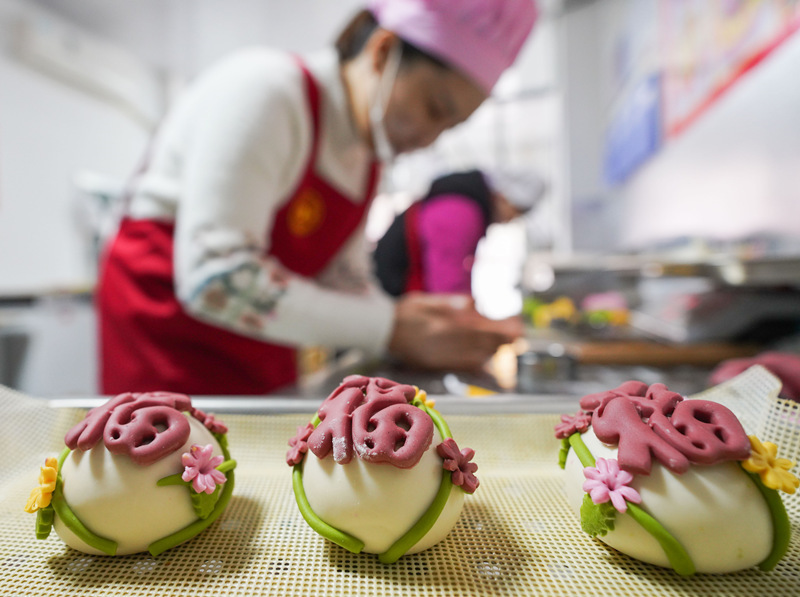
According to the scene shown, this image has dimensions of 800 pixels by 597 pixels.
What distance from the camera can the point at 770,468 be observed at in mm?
368

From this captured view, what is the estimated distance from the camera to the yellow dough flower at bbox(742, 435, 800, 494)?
36 cm

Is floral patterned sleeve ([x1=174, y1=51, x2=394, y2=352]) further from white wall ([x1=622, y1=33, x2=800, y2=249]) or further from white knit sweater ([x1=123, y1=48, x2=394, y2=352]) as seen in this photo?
white wall ([x1=622, y1=33, x2=800, y2=249])

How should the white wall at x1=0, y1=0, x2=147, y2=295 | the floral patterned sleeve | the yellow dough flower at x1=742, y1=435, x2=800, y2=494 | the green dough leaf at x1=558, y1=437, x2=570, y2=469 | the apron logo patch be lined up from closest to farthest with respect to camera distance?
the yellow dough flower at x1=742, y1=435, x2=800, y2=494
the green dough leaf at x1=558, y1=437, x2=570, y2=469
the floral patterned sleeve
the apron logo patch
the white wall at x1=0, y1=0, x2=147, y2=295

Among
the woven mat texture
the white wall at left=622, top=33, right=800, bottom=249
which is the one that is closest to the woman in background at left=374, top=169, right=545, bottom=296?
the white wall at left=622, top=33, right=800, bottom=249

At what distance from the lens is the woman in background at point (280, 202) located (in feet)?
2.98

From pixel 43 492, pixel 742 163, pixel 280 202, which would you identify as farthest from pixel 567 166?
pixel 43 492

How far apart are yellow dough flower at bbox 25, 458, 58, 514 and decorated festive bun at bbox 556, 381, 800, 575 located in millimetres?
467

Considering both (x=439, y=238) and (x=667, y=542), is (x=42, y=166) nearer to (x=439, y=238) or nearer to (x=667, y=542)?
(x=439, y=238)

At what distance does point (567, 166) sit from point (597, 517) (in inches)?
161

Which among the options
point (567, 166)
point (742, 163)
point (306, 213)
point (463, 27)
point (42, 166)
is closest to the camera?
point (463, 27)

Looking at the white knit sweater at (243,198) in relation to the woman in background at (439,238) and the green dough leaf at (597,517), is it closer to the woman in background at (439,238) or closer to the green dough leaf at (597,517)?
the green dough leaf at (597,517)

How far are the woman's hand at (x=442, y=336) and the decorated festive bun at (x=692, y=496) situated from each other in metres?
0.81

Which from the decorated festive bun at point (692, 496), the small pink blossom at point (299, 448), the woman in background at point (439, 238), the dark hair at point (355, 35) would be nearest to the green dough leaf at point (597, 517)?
the decorated festive bun at point (692, 496)

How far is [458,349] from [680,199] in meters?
1.64
